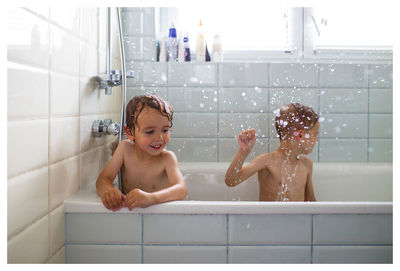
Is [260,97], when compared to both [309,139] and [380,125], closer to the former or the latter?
[309,139]

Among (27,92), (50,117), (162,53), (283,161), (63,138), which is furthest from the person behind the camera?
(162,53)

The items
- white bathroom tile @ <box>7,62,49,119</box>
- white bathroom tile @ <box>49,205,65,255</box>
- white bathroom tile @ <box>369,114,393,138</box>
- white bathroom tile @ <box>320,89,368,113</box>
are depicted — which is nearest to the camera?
white bathroom tile @ <box>7,62,49,119</box>

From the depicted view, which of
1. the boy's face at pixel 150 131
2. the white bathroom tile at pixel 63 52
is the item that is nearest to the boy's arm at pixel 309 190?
the boy's face at pixel 150 131

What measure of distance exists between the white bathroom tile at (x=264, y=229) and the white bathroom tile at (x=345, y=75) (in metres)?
0.77

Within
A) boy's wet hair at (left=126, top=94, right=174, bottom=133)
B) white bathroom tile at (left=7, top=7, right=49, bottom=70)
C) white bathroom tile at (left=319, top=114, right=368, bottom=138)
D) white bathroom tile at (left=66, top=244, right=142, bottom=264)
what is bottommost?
white bathroom tile at (left=66, top=244, right=142, bottom=264)

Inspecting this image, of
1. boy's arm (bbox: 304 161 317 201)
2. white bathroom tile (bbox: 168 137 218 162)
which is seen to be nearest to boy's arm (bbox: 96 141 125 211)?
white bathroom tile (bbox: 168 137 218 162)

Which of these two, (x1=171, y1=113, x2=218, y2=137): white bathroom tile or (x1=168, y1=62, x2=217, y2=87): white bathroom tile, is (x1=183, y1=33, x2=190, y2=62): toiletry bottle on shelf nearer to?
(x1=168, y1=62, x2=217, y2=87): white bathroom tile

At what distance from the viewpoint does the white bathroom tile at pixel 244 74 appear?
1515 millimetres

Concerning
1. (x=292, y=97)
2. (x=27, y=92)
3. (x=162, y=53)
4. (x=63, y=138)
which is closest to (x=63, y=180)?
(x=63, y=138)

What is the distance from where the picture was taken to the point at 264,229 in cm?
97

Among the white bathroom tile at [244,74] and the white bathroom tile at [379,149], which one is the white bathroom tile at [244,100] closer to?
the white bathroom tile at [244,74]

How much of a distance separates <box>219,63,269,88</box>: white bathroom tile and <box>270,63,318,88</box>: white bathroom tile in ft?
0.13

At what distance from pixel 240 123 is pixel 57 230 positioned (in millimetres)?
763

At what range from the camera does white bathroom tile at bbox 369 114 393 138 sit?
55.9 inches
